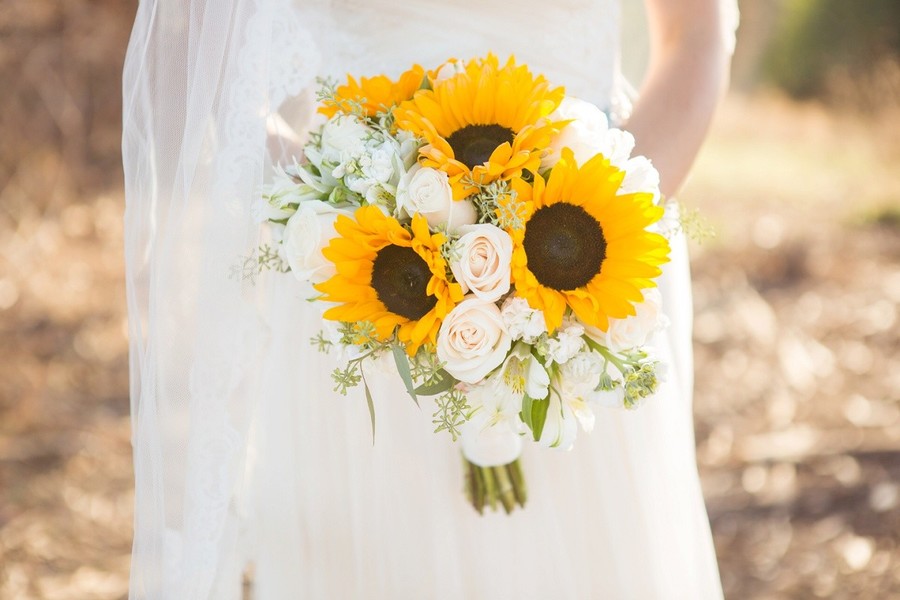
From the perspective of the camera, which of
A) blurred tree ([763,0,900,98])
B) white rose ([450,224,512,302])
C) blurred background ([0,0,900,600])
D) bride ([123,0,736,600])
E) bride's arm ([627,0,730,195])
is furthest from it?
blurred tree ([763,0,900,98])

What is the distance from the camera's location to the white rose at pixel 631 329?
108 cm

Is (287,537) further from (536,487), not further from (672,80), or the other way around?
(672,80)

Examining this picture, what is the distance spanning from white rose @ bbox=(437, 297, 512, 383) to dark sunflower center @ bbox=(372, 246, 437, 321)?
0.14 ft

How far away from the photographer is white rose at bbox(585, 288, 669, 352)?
1.08 metres

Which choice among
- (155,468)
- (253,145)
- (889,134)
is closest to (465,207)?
(253,145)

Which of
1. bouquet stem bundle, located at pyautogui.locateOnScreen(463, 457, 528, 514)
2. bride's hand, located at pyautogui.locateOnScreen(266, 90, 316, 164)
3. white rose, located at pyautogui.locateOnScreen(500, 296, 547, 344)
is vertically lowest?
bouquet stem bundle, located at pyautogui.locateOnScreen(463, 457, 528, 514)

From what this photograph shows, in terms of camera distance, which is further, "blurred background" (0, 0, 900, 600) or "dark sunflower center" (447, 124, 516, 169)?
"blurred background" (0, 0, 900, 600)

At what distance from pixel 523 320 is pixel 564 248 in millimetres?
101

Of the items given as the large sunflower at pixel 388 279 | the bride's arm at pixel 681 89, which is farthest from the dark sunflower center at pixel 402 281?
the bride's arm at pixel 681 89

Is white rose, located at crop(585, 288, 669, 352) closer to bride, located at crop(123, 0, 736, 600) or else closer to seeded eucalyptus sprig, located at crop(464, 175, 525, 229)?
seeded eucalyptus sprig, located at crop(464, 175, 525, 229)

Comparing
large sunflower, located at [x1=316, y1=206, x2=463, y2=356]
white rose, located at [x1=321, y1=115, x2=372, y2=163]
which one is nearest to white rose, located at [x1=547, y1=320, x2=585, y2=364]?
large sunflower, located at [x1=316, y1=206, x2=463, y2=356]

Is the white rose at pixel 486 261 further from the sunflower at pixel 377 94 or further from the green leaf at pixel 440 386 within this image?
the sunflower at pixel 377 94

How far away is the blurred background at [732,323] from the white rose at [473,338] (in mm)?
396

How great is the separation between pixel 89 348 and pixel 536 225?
367 cm
